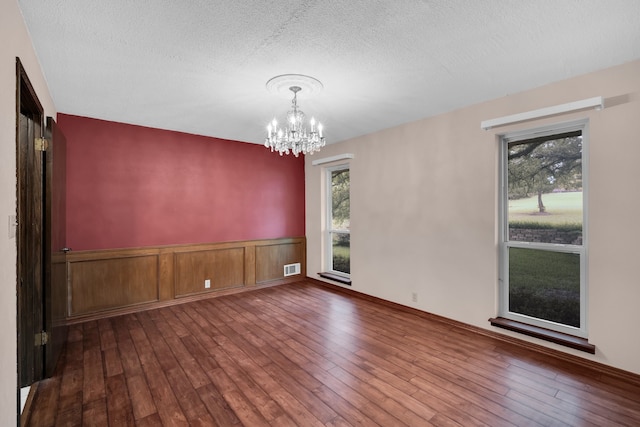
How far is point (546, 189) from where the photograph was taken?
294 cm

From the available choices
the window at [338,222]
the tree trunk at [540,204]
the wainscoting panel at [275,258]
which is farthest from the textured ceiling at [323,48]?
the wainscoting panel at [275,258]

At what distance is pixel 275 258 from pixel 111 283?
2.42m

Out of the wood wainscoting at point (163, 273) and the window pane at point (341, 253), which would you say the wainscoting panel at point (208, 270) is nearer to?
the wood wainscoting at point (163, 273)

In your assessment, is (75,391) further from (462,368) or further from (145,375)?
(462,368)

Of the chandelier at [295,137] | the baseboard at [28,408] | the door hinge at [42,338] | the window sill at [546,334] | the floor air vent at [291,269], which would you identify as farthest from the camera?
the floor air vent at [291,269]

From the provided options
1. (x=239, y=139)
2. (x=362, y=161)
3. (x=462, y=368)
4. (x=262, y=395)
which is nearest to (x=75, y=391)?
(x=262, y=395)

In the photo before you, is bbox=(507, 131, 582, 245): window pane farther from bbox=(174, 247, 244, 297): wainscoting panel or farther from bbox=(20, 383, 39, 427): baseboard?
bbox=(20, 383, 39, 427): baseboard

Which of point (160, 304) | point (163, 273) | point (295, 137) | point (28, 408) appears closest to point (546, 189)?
point (295, 137)

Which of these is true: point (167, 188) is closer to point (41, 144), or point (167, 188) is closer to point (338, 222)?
point (41, 144)

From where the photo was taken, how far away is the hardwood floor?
196cm

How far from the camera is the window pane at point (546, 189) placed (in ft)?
9.03

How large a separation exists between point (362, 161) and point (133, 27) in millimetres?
3302

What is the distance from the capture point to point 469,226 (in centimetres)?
334

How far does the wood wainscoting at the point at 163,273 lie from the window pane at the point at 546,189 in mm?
3639
